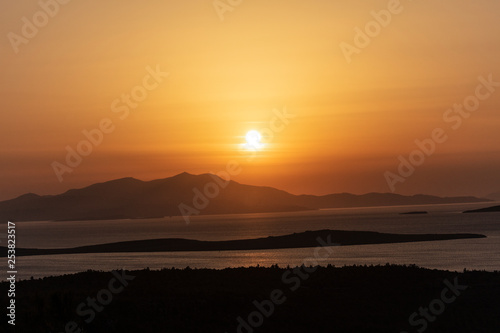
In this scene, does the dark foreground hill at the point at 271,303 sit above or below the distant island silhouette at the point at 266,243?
below

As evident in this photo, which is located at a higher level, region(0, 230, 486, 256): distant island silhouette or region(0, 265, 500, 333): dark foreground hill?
region(0, 230, 486, 256): distant island silhouette

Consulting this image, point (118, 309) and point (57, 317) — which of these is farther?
point (118, 309)

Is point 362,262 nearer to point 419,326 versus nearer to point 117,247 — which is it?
point 419,326

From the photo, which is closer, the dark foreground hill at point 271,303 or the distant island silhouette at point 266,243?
the dark foreground hill at point 271,303

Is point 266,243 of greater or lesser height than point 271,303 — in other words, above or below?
above

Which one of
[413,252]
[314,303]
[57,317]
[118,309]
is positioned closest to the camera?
[57,317]

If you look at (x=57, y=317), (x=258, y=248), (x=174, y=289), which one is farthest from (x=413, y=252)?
(x=57, y=317)

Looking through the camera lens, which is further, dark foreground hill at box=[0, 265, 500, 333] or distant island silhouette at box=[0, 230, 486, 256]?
distant island silhouette at box=[0, 230, 486, 256]

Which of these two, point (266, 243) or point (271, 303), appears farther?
point (266, 243)
